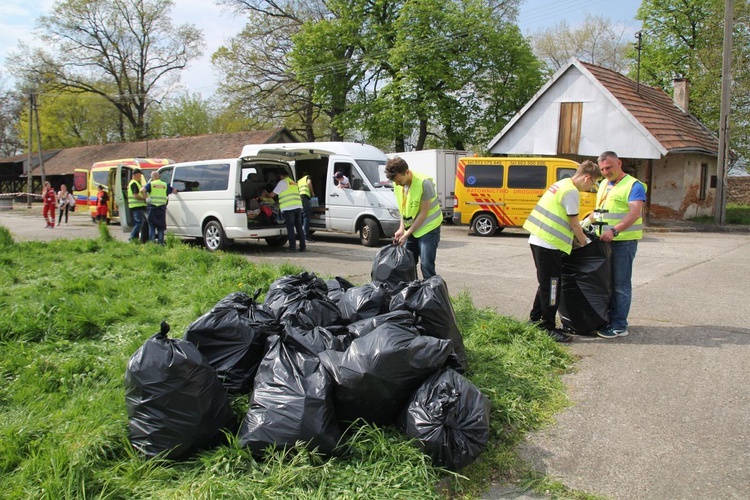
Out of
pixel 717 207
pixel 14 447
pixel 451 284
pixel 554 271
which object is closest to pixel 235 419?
pixel 14 447

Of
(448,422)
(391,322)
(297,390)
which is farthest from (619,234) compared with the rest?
(297,390)

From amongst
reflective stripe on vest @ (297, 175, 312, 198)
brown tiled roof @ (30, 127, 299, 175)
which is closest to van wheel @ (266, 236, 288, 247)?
reflective stripe on vest @ (297, 175, 312, 198)

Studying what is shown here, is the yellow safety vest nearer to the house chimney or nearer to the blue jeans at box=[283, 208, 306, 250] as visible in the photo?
the blue jeans at box=[283, 208, 306, 250]

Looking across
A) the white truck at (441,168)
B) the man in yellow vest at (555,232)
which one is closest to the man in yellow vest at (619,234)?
the man in yellow vest at (555,232)

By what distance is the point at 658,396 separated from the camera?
3992 millimetres

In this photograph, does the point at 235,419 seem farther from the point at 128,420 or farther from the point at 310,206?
the point at 310,206

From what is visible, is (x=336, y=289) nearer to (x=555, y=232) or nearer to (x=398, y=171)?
(x=398, y=171)

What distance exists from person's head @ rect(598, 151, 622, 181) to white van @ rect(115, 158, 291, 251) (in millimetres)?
7450

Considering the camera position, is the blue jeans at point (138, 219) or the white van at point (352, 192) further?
the white van at point (352, 192)

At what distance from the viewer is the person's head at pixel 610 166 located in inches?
212

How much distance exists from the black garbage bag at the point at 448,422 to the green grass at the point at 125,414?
88mm

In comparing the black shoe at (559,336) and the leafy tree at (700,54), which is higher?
the leafy tree at (700,54)

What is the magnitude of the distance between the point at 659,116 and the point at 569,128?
317cm

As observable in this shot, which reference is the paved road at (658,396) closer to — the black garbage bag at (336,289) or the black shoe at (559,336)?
the black shoe at (559,336)
